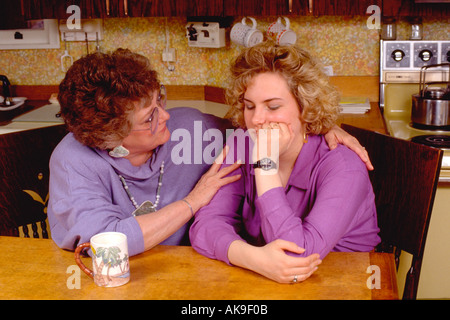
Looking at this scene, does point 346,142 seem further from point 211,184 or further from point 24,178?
point 24,178

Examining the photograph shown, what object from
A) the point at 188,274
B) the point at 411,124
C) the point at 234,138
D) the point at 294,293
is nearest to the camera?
the point at 294,293

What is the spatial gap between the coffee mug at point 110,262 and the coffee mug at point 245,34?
6.22ft

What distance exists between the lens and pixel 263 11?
2.72 meters

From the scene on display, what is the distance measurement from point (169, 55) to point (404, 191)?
6.73ft

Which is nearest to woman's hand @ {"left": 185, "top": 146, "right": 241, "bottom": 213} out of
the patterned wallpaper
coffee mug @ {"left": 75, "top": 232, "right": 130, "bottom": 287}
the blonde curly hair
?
the blonde curly hair

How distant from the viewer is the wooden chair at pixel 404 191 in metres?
1.47

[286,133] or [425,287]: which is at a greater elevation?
[286,133]

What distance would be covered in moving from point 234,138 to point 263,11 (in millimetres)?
1181

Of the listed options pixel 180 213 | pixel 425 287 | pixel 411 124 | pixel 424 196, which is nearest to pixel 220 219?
pixel 180 213

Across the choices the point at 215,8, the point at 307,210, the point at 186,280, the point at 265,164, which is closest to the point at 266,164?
the point at 265,164

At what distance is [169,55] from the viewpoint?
3.26 meters

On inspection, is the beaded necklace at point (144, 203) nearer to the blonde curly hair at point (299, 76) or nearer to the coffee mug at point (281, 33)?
the blonde curly hair at point (299, 76)

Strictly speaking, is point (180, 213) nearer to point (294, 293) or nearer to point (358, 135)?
point (294, 293)

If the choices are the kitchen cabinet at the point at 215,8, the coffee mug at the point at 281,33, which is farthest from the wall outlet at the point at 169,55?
the coffee mug at the point at 281,33
